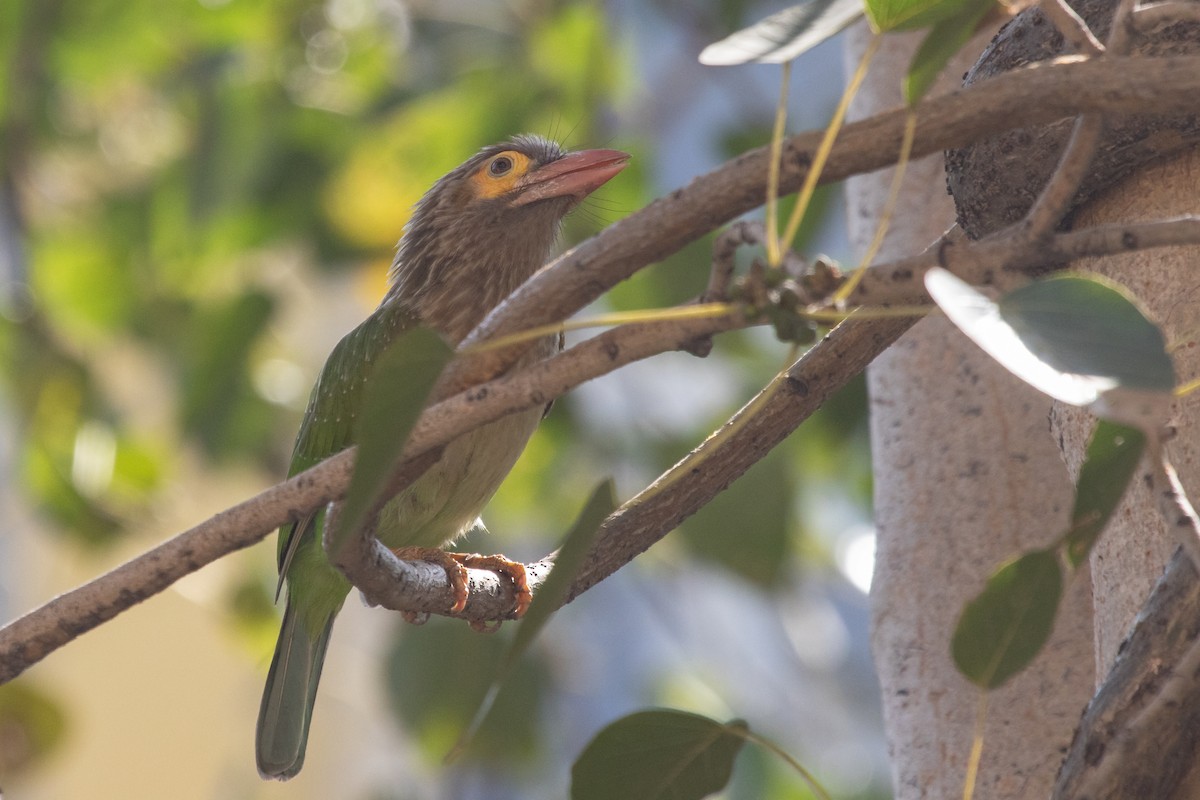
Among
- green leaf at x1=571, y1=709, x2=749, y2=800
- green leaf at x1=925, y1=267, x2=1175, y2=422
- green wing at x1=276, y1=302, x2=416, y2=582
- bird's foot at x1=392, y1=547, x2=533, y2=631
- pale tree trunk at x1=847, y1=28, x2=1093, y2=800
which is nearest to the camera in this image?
green leaf at x1=925, y1=267, x2=1175, y2=422

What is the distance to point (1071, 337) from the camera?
0.72 meters

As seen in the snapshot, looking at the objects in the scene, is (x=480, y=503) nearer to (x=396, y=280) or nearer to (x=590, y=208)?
(x=396, y=280)

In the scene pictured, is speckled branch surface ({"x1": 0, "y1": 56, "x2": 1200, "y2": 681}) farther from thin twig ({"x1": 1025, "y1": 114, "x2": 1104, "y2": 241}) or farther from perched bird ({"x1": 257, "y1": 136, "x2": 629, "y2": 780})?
perched bird ({"x1": 257, "y1": 136, "x2": 629, "y2": 780})

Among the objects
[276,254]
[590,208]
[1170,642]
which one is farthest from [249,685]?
[1170,642]

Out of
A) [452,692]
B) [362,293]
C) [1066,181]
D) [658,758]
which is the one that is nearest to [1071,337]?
[1066,181]

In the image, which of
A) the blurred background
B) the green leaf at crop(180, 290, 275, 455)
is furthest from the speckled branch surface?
the green leaf at crop(180, 290, 275, 455)

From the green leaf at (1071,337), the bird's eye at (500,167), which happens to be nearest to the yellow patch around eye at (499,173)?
the bird's eye at (500,167)

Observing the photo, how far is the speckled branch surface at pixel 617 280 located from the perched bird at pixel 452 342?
2.87ft

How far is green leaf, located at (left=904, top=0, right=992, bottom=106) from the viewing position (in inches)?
33.4

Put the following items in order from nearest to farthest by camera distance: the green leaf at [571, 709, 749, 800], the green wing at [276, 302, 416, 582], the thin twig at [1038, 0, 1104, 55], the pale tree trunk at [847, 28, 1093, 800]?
the thin twig at [1038, 0, 1104, 55], the green leaf at [571, 709, 749, 800], the pale tree trunk at [847, 28, 1093, 800], the green wing at [276, 302, 416, 582]

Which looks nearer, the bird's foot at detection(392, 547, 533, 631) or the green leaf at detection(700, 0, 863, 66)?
the green leaf at detection(700, 0, 863, 66)

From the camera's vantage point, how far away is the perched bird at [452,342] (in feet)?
6.77

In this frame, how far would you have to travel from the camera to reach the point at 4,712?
356 centimetres

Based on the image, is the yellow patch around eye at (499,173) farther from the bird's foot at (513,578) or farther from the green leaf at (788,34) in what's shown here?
the green leaf at (788,34)
